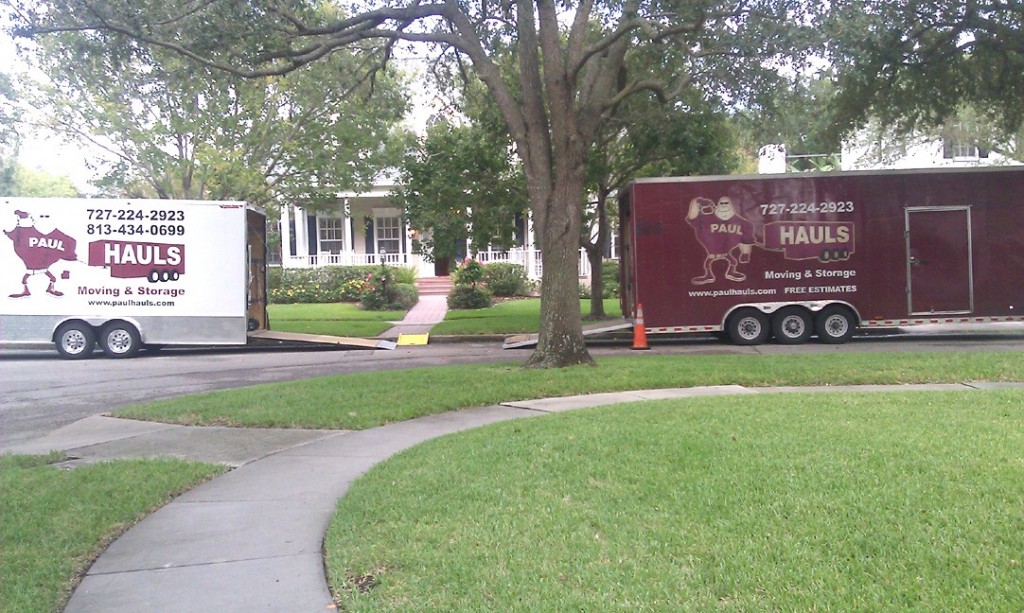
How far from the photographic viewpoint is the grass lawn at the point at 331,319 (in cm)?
2278

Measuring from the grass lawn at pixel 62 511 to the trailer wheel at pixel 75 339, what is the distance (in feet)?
35.8

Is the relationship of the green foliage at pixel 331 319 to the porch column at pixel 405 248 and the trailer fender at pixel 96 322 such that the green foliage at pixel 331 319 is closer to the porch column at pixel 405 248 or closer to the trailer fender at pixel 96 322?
the trailer fender at pixel 96 322

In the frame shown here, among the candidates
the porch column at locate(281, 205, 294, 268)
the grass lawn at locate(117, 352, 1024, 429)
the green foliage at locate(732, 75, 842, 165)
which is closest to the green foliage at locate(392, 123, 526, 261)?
the green foliage at locate(732, 75, 842, 165)

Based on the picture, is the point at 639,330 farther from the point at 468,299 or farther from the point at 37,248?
the point at 37,248

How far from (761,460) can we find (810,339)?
12794mm

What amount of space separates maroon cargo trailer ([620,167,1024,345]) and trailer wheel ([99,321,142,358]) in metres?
10.6

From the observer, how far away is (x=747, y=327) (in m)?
18.0

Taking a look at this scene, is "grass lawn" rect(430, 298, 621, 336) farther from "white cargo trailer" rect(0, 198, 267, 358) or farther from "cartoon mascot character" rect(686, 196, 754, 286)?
"white cargo trailer" rect(0, 198, 267, 358)

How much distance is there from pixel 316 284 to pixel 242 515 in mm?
29108

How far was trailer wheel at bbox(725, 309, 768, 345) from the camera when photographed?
17906 mm

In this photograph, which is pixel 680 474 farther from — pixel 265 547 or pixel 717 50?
pixel 717 50

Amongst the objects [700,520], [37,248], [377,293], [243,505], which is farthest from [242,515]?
[377,293]

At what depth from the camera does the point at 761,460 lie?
254 inches

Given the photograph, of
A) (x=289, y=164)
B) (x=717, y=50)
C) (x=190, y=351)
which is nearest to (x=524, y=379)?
(x=717, y=50)
